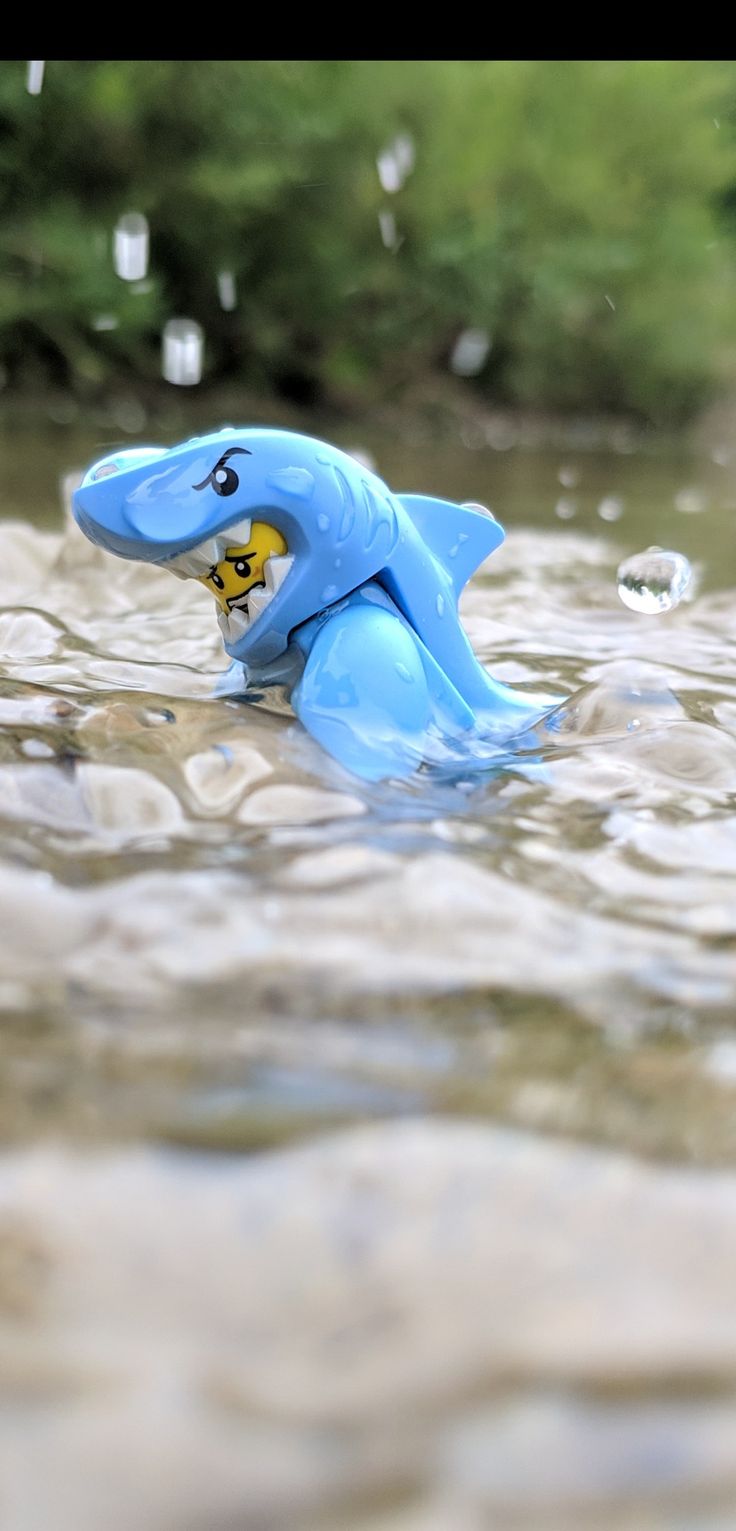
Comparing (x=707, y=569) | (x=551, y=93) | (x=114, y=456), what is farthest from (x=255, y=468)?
(x=551, y=93)

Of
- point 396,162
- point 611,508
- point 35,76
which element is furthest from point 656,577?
point 396,162

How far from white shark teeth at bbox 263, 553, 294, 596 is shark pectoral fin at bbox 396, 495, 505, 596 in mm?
364

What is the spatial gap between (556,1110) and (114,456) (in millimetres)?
1239

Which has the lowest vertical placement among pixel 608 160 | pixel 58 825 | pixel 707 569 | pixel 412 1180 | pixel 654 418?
pixel 412 1180

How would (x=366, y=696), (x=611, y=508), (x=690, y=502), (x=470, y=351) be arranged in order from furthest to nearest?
(x=470, y=351)
(x=690, y=502)
(x=611, y=508)
(x=366, y=696)

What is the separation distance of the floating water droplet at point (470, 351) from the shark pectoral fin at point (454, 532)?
11683 mm

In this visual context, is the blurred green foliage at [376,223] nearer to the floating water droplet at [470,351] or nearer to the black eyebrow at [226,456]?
the floating water droplet at [470,351]

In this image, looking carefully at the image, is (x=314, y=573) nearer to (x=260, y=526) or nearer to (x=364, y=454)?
(x=260, y=526)

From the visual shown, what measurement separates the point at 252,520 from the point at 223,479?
3.1 inches

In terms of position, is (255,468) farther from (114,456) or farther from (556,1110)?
(556,1110)

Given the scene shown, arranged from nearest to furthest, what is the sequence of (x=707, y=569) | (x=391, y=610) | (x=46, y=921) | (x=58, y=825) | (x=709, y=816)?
(x=46, y=921), (x=58, y=825), (x=709, y=816), (x=391, y=610), (x=707, y=569)

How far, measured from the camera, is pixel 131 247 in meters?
9.94

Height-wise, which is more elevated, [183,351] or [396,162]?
[396,162]

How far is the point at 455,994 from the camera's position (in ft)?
3.97
